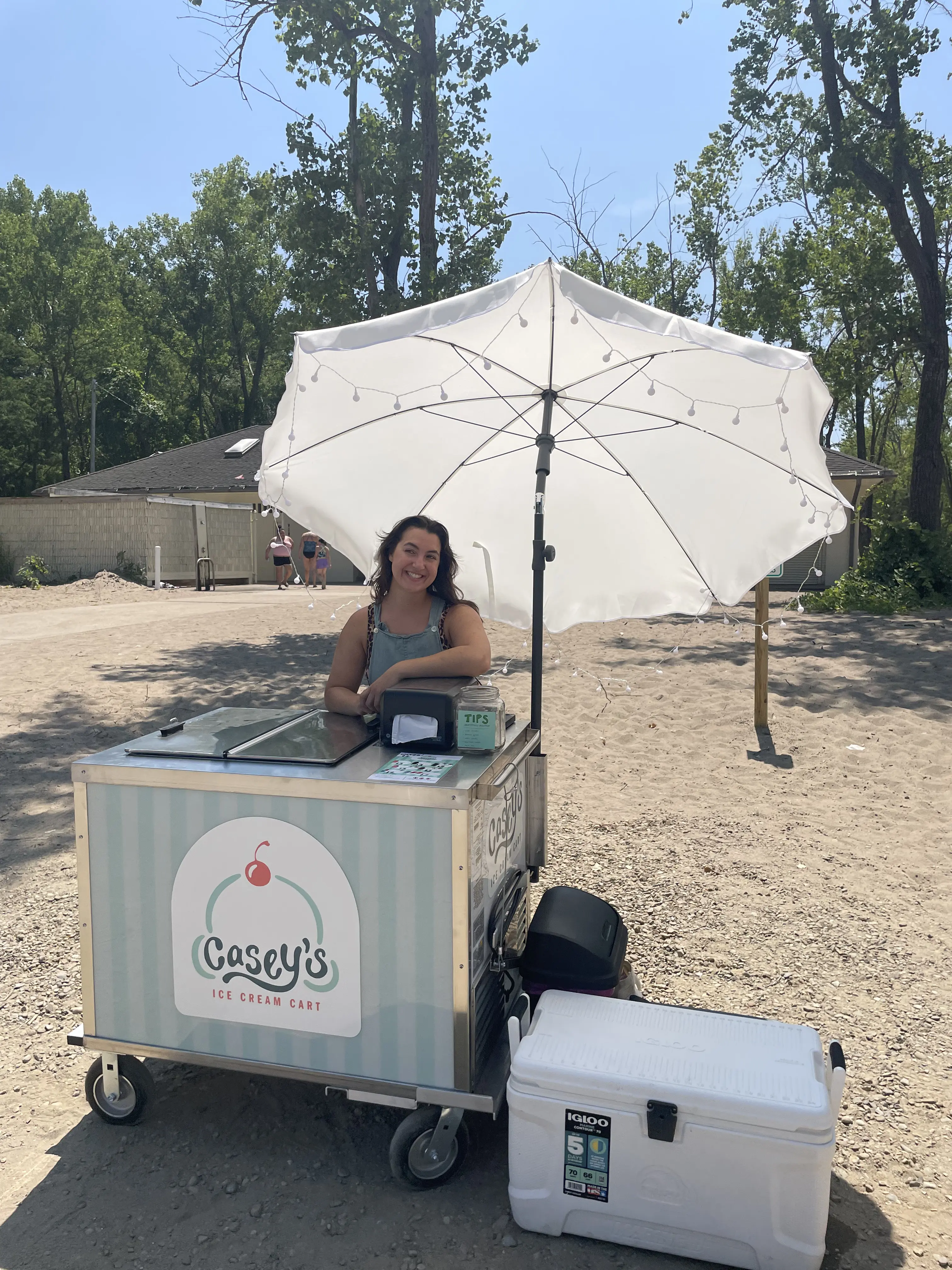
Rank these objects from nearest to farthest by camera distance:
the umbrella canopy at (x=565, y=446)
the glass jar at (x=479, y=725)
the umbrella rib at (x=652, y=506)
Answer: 1. the glass jar at (x=479, y=725)
2. the umbrella canopy at (x=565, y=446)
3. the umbrella rib at (x=652, y=506)

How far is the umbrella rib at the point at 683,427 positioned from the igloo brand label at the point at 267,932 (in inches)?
78.1

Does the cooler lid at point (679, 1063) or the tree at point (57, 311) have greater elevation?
the tree at point (57, 311)

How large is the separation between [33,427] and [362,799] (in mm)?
40662

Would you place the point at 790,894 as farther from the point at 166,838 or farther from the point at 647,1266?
the point at 166,838

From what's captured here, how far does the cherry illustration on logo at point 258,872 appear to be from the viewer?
7.98 ft

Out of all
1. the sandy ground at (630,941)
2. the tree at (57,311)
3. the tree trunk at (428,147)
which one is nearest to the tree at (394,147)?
the tree trunk at (428,147)

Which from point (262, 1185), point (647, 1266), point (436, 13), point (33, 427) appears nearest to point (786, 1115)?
point (647, 1266)

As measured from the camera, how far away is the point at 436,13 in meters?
13.9

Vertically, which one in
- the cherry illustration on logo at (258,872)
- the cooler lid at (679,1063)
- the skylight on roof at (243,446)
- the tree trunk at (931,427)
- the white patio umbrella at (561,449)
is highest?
the skylight on roof at (243,446)

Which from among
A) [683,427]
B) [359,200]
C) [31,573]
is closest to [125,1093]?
[683,427]

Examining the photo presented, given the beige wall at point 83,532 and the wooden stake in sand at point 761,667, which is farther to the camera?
the beige wall at point 83,532

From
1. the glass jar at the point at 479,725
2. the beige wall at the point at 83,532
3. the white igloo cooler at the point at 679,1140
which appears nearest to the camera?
the white igloo cooler at the point at 679,1140

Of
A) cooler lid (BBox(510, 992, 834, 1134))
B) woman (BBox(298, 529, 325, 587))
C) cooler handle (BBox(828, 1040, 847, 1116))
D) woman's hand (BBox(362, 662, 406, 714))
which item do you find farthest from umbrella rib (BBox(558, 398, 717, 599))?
woman (BBox(298, 529, 325, 587))

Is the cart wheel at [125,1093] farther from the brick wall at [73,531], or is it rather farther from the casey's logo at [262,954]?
the brick wall at [73,531]
